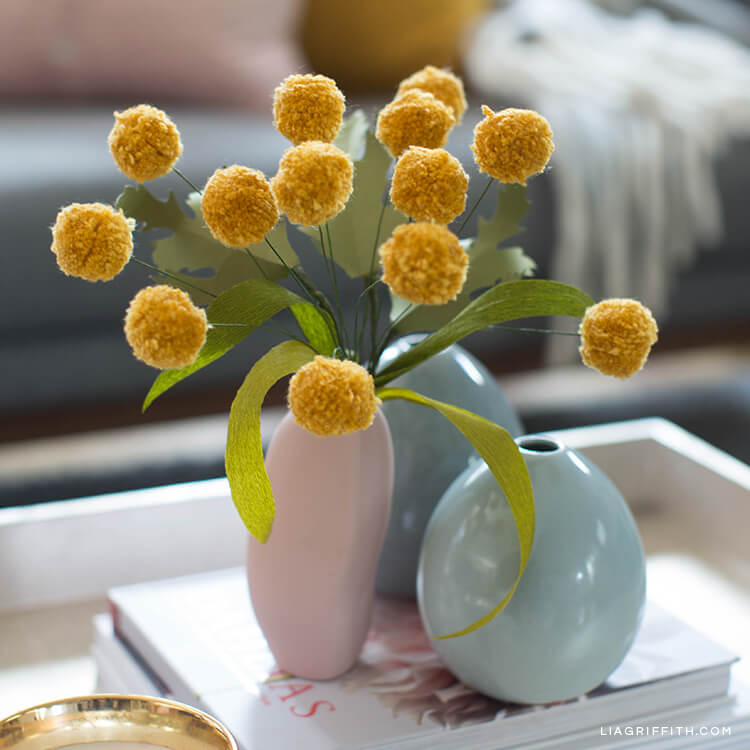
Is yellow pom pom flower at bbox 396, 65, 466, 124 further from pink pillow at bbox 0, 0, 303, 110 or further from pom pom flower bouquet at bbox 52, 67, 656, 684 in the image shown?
pink pillow at bbox 0, 0, 303, 110

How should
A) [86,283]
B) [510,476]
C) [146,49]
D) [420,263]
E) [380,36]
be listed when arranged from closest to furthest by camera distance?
[420,263] → [510,476] → [86,283] → [146,49] → [380,36]

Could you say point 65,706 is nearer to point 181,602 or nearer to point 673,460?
point 181,602

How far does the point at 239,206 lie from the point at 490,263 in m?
0.20

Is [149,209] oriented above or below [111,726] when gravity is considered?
above

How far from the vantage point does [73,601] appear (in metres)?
0.82

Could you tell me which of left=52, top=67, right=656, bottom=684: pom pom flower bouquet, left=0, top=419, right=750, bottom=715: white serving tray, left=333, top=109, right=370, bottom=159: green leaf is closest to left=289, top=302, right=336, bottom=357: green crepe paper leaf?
left=52, top=67, right=656, bottom=684: pom pom flower bouquet

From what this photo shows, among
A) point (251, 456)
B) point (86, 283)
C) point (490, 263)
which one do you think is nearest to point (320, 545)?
point (251, 456)

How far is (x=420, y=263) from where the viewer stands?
0.44 metres

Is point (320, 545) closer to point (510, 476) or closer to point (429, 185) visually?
point (510, 476)

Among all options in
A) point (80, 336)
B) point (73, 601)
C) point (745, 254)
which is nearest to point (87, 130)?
point (80, 336)

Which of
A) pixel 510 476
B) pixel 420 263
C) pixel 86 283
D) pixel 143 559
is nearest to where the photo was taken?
pixel 420 263

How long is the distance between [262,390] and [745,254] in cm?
158

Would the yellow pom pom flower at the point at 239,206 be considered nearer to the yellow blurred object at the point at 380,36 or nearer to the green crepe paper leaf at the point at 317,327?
the green crepe paper leaf at the point at 317,327

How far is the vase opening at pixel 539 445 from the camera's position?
2.01ft
